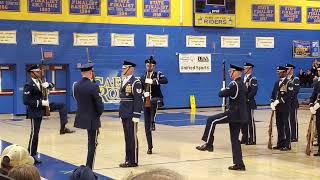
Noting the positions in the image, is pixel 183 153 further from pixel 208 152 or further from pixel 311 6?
pixel 311 6

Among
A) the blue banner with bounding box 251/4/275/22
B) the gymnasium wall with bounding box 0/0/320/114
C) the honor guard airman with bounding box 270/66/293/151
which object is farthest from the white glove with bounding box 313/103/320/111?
the blue banner with bounding box 251/4/275/22

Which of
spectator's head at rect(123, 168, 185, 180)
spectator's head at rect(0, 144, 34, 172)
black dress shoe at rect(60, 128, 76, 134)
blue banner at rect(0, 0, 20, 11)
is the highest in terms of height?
blue banner at rect(0, 0, 20, 11)

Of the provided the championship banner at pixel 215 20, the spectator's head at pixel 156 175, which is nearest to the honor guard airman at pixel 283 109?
the spectator's head at pixel 156 175

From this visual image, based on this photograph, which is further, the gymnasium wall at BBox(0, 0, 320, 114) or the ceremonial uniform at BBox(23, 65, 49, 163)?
the gymnasium wall at BBox(0, 0, 320, 114)

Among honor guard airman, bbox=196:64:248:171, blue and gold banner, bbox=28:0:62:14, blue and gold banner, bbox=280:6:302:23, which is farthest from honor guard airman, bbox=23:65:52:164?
blue and gold banner, bbox=280:6:302:23

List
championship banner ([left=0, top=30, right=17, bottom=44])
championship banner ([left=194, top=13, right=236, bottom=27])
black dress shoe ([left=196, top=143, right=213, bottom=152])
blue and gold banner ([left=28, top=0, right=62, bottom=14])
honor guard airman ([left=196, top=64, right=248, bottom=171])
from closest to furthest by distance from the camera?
honor guard airman ([left=196, top=64, right=248, bottom=171])
black dress shoe ([left=196, top=143, right=213, bottom=152])
championship banner ([left=0, top=30, right=17, bottom=44])
blue and gold banner ([left=28, top=0, right=62, bottom=14])
championship banner ([left=194, top=13, right=236, bottom=27])

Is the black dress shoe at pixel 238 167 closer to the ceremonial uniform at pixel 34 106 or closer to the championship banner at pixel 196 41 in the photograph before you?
the ceremonial uniform at pixel 34 106

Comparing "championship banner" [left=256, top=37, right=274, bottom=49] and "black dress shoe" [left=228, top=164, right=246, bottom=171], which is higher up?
"championship banner" [left=256, top=37, right=274, bottom=49]

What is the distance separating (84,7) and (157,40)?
12.5 ft

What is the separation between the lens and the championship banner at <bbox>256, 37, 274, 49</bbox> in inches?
1069

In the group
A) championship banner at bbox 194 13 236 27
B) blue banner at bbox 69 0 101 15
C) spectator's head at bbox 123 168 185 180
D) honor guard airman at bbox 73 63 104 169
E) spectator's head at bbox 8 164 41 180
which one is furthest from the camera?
championship banner at bbox 194 13 236 27

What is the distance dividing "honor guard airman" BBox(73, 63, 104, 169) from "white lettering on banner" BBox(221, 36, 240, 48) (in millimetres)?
18064

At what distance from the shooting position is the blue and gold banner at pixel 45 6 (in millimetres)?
22013

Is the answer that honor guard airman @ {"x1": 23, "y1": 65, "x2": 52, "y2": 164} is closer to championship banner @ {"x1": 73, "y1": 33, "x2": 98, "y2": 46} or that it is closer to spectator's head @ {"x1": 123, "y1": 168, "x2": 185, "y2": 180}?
spectator's head @ {"x1": 123, "y1": 168, "x2": 185, "y2": 180}
